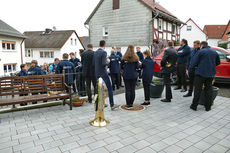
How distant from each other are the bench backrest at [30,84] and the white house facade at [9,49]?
62.7 ft

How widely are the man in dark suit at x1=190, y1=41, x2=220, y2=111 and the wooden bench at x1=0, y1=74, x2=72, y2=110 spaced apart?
13.0 feet

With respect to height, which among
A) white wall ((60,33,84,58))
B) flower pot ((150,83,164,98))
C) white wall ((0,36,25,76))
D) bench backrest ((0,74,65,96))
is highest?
white wall ((60,33,84,58))

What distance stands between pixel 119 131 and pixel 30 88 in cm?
325

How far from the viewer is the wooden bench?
17.6ft

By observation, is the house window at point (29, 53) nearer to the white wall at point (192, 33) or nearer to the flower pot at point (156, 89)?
the white wall at point (192, 33)

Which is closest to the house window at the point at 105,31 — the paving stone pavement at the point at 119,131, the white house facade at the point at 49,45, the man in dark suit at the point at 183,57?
the white house facade at the point at 49,45

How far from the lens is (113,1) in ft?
85.3

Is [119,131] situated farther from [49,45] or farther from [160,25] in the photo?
[49,45]

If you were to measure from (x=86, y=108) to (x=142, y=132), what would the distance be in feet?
8.11

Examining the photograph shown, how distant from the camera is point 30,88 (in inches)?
229

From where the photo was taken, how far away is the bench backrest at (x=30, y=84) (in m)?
5.46

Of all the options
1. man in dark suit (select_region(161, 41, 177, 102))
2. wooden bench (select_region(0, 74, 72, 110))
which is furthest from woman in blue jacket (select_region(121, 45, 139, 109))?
wooden bench (select_region(0, 74, 72, 110))

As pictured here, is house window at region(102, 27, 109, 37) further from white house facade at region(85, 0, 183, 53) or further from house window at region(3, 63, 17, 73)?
house window at region(3, 63, 17, 73)

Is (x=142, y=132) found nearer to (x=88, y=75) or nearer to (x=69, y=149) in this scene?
(x=69, y=149)
